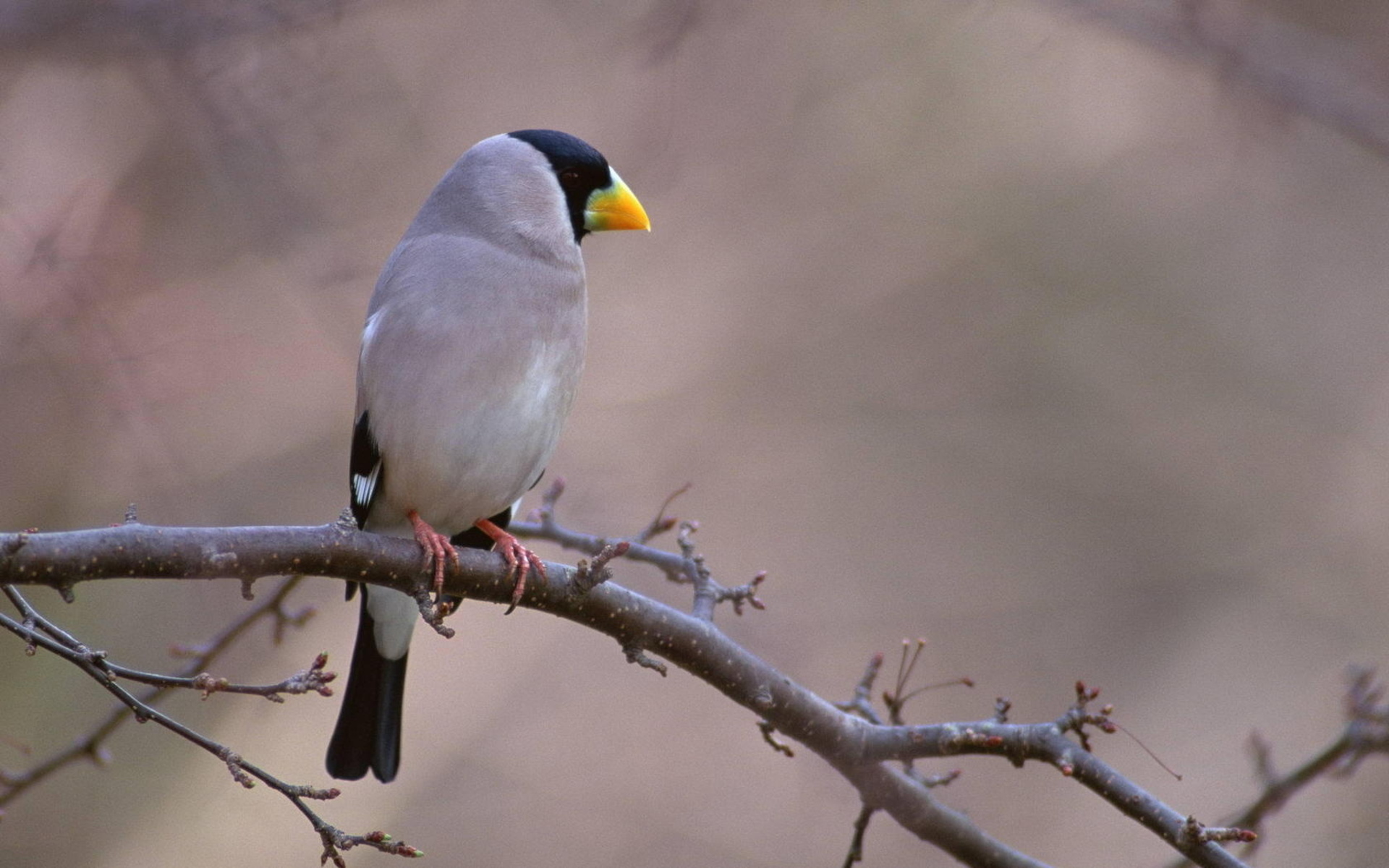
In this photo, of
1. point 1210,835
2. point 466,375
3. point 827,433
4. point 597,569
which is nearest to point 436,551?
point 597,569

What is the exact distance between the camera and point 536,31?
7.02 metres

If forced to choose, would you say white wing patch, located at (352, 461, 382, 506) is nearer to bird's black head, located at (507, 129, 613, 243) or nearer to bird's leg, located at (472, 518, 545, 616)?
bird's leg, located at (472, 518, 545, 616)

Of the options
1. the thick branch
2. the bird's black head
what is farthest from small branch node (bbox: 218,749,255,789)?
the bird's black head

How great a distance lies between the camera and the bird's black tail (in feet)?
12.7

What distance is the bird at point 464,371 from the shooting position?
3566 mm

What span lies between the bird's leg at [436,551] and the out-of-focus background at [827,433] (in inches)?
54.2

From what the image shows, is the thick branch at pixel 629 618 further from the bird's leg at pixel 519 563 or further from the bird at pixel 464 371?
the bird at pixel 464 371

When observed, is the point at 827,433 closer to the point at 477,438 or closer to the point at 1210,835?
the point at 477,438

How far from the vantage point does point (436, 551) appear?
10.3ft

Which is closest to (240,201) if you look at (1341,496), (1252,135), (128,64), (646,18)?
(128,64)

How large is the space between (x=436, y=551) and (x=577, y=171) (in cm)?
153

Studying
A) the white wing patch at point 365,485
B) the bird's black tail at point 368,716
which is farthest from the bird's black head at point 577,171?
the bird's black tail at point 368,716

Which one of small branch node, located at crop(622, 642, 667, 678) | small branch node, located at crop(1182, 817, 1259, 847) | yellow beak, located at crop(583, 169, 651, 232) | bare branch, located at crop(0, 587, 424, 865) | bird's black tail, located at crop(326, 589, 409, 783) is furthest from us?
yellow beak, located at crop(583, 169, 651, 232)

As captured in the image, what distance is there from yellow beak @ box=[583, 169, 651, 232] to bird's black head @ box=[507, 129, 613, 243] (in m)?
0.02
